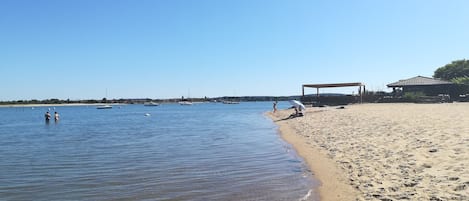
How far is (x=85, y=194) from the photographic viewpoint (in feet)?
30.1

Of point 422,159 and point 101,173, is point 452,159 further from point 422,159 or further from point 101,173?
point 101,173

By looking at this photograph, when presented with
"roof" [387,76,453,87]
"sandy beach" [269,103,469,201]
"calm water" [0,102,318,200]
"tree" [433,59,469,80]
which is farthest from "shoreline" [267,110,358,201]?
"tree" [433,59,469,80]

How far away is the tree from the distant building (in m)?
24.5

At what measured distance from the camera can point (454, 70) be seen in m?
75.4

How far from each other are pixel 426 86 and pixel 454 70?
95.9 feet

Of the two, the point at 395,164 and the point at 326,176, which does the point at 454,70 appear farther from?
the point at 326,176

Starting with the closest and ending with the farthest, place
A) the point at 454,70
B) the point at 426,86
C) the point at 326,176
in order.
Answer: the point at 326,176
the point at 426,86
the point at 454,70

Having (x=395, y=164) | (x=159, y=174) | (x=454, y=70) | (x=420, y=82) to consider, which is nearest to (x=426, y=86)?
(x=420, y=82)

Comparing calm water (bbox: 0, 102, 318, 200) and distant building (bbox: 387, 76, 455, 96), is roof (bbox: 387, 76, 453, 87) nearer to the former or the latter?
distant building (bbox: 387, 76, 455, 96)

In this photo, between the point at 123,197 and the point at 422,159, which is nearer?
the point at 123,197

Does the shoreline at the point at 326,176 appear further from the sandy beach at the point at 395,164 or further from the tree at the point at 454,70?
the tree at the point at 454,70

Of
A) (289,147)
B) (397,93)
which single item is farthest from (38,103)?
(289,147)

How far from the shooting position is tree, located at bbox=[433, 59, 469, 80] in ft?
241

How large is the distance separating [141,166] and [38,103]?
200 meters
